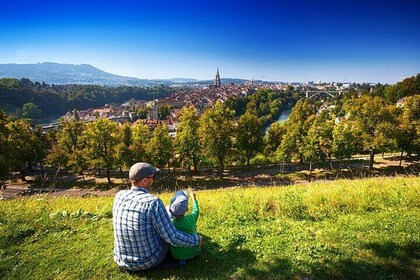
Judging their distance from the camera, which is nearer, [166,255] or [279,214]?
[166,255]

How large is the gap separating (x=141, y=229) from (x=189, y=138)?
23.9 meters

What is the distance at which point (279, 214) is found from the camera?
6.15m

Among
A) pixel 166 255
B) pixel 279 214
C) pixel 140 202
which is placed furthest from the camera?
pixel 279 214

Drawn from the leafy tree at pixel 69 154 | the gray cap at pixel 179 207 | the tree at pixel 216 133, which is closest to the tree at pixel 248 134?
the tree at pixel 216 133

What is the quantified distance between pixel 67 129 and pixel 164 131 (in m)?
15.1

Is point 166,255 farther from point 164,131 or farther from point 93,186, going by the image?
point 93,186

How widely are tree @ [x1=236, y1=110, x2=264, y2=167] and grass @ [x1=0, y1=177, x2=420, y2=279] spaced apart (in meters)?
23.3

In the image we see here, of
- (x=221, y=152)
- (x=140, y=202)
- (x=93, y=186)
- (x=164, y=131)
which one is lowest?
(x=93, y=186)

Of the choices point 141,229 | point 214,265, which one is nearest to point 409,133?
point 214,265

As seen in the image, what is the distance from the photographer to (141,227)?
3.62 meters

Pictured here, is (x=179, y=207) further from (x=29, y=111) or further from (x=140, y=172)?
(x=29, y=111)

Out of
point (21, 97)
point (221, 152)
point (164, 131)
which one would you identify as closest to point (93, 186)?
point (164, 131)

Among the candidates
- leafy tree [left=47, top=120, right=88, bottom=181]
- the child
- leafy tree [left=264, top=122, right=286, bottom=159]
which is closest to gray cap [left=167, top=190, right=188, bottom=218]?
the child

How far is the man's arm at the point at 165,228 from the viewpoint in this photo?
3645 millimetres
